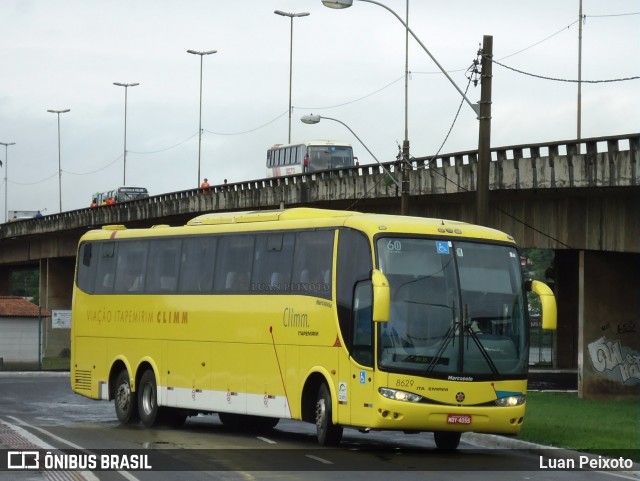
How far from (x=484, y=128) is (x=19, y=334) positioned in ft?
141

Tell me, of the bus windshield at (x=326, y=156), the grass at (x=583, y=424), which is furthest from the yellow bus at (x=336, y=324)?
the bus windshield at (x=326, y=156)

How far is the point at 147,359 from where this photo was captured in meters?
26.3

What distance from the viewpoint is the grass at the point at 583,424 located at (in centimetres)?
2160

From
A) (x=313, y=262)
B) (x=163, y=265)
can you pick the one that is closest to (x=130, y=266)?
(x=163, y=265)

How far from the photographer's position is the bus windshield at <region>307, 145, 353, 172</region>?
76.0 meters

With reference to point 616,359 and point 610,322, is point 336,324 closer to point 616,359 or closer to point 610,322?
point 616,359

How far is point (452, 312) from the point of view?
19781 millimetres

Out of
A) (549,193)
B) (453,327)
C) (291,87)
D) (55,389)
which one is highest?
(291,87)

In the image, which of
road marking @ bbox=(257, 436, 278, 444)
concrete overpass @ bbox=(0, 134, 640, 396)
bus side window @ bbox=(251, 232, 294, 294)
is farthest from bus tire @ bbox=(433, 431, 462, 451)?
concrete overpass @ bbox=(0, 134, 640, 396)

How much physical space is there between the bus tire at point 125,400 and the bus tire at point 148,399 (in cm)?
17

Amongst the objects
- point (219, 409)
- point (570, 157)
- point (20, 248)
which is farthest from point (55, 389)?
point (20, 248)

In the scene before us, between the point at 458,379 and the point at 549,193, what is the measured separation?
21.5 meters

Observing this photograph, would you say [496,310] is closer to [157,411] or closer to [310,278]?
[310,278]

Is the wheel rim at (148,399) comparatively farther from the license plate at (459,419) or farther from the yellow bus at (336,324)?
the license plate at (459,419)
